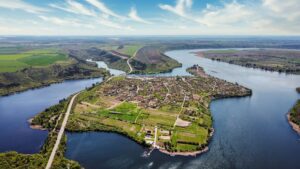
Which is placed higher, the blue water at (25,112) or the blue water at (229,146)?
the blue water at (229,146)

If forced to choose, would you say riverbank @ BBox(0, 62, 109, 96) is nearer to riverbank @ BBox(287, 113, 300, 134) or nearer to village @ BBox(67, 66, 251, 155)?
village @ BBox(67, 66, 251, 155)

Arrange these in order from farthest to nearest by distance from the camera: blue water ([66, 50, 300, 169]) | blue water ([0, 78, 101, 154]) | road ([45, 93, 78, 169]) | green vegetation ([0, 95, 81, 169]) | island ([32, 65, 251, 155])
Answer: island ([32, 65, 251, 155])
blue water ([0, 78, 101, 154])
blue water ([66, 50, 300, 169])
road ([45, 93, 78, 169])
green vegetation ([0, 95, 81, 169])

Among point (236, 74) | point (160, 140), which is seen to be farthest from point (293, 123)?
point (236, 74)

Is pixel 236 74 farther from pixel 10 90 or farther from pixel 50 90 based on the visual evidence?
pixel 10 90

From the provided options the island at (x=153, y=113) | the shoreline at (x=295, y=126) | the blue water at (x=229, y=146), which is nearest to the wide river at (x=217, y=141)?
the blue water at (x=229, y=146)

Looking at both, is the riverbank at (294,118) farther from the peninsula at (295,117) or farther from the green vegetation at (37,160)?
the green vegetation at (37,160)

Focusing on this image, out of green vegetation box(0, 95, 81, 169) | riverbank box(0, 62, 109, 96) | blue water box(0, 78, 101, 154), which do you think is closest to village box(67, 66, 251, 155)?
blue water box(0, 78, 101, 154)

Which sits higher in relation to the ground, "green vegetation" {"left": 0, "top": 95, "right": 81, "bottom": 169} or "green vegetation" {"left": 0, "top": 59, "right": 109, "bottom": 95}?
"green vegetation" {"left": 0, "top": 95, "right": 81, "bottom": 169}

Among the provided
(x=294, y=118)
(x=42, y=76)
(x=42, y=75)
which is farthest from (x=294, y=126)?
(x=42, y=75)

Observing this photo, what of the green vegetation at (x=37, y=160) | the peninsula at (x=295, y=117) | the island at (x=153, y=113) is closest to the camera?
the green vegetation at (x=37, y=160)
